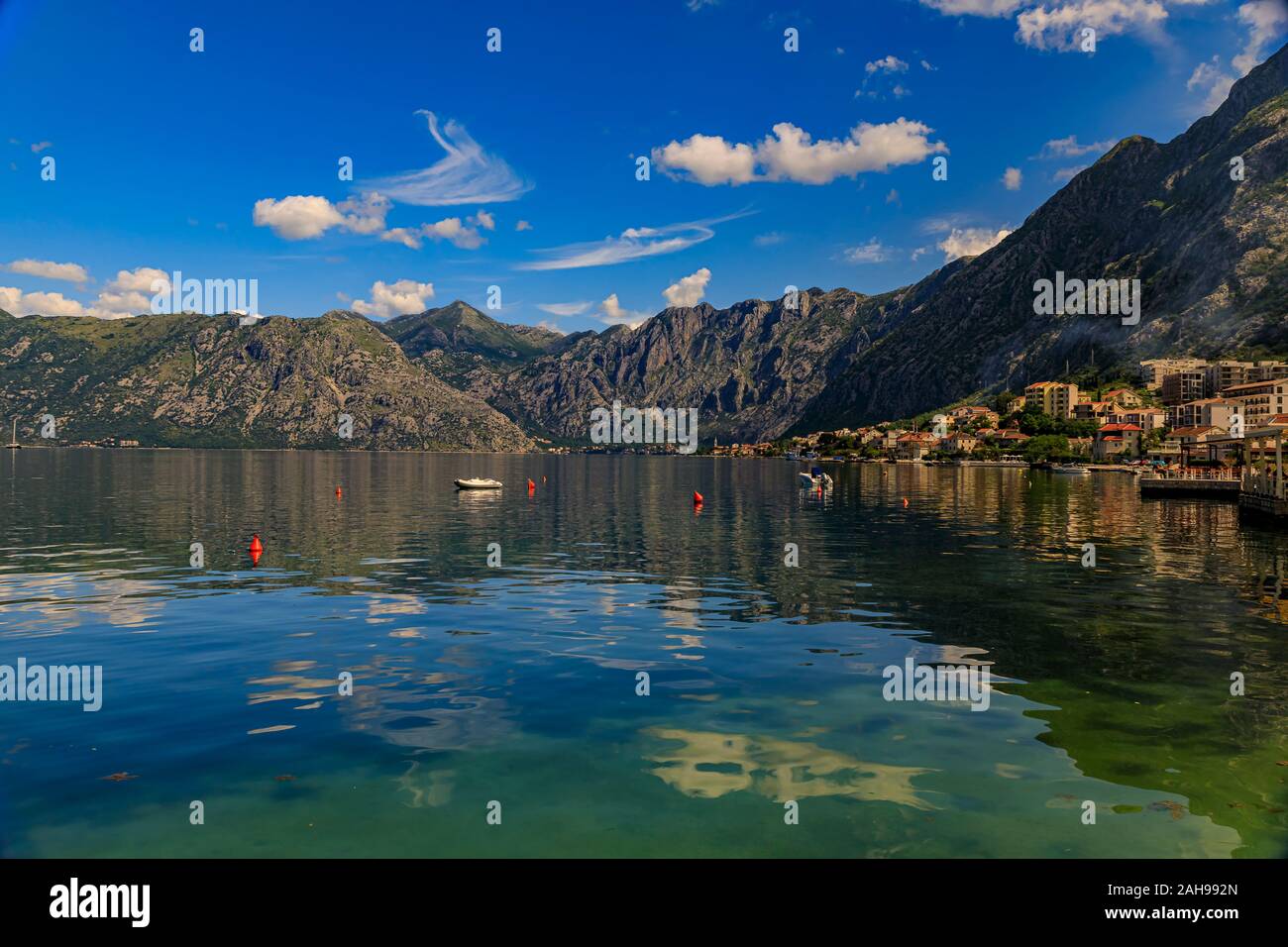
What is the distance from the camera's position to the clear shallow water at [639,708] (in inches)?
547

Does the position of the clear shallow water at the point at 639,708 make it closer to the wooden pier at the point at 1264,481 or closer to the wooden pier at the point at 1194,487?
the wooden pier at the point at 1264,481

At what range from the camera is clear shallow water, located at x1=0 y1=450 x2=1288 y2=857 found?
13.9m

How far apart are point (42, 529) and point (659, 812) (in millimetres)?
71060

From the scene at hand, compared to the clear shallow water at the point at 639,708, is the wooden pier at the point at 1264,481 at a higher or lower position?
higher

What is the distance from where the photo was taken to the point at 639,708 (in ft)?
68.7

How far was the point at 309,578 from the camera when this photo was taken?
1695 inches

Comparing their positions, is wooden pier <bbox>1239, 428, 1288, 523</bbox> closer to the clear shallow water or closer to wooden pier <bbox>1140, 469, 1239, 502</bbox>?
wooden pier <bbox>1140, 469, 1239, 502</bbox>

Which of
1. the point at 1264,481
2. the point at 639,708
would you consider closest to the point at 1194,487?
the point at 1264,481

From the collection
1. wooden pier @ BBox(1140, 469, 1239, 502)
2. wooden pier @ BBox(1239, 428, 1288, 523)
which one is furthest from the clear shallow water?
wooden pier @ BBox(1140, 469, 1239, 502)

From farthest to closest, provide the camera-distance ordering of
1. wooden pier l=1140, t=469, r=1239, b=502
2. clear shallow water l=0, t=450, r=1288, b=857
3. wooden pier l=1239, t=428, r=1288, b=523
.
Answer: wooden pier l=1140, t=469, r=1239, b=502, wooden pier l=1239, t=428, r=1288, b=523, clear shallow water l=0, t=450, r=1288, b=857

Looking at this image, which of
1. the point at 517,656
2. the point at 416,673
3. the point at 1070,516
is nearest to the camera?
the point at 416,673

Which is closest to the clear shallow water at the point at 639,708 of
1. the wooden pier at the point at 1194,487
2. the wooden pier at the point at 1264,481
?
the wooden pier at the point at 1264,481

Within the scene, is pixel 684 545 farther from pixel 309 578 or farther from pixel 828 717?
pixel 828 717
